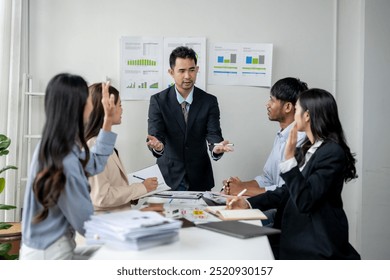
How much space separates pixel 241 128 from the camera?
143 inches

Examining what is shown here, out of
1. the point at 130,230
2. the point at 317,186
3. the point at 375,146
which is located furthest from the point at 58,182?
the point at 375,146

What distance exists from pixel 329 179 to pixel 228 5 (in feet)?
7.24

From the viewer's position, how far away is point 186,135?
312 centimetres

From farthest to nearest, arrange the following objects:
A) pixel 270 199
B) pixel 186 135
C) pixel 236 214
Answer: pixel 186 135
pixel 270 199
pixel 236 214

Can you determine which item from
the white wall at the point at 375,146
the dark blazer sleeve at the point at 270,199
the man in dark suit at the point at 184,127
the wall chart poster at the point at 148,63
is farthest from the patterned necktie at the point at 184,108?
the white wall at the point at 375,146

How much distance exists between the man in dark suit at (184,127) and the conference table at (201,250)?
1.42 metres

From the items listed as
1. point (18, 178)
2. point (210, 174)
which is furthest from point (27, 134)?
point (210, 174)

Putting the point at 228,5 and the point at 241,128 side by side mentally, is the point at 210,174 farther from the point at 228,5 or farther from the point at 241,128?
the point at 228,5

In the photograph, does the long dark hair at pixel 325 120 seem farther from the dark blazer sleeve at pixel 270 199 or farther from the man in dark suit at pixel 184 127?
the man in dark suit at pixel 184 127

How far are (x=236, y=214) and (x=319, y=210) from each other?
344mm

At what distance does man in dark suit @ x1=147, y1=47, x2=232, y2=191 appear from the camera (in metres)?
3.08

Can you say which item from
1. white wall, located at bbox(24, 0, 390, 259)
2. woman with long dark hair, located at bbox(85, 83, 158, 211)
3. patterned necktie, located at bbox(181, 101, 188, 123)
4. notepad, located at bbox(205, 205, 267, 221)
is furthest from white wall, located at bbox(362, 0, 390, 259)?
woman with long dark hair, located at bbox(85, 83, 158, 211)

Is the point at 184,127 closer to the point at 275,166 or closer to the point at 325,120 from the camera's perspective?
the point at 275,166

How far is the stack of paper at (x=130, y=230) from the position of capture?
4.15 ft
